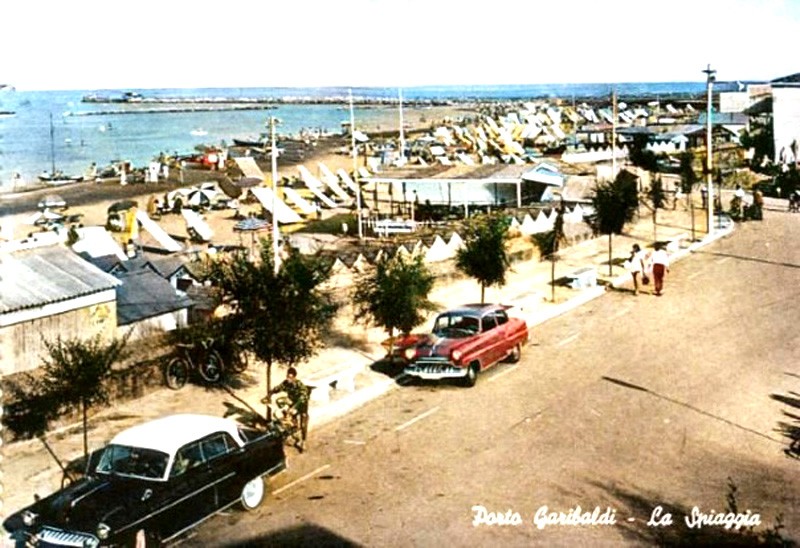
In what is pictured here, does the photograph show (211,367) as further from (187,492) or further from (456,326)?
(187,492)

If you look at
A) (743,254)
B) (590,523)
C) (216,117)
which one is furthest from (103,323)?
(216,117)

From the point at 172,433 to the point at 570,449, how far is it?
218 inches

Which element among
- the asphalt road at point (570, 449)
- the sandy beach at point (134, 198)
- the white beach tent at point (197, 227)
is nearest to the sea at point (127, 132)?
the sandy beach at point (134, 198)

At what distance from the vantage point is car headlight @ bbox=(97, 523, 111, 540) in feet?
28.7

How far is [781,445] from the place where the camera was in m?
12.5

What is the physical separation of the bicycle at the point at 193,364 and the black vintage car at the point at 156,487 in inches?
192

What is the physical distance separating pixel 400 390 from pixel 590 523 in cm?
627

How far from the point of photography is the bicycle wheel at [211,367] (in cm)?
1597

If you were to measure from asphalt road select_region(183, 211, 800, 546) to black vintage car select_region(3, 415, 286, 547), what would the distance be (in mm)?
444

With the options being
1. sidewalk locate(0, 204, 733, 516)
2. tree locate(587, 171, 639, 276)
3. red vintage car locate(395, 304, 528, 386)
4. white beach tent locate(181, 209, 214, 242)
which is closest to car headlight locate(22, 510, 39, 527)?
sidewalk locate(0, 204, 733, 516)

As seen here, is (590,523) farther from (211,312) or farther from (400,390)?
(211,312)

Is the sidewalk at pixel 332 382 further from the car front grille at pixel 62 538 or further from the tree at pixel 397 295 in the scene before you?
the car front grille at pixel 62 538

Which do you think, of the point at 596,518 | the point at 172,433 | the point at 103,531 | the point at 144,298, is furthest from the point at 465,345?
the point at 103,531

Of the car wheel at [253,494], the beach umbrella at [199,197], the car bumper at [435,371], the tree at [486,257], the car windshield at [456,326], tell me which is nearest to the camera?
the car wheel at [253,494]
